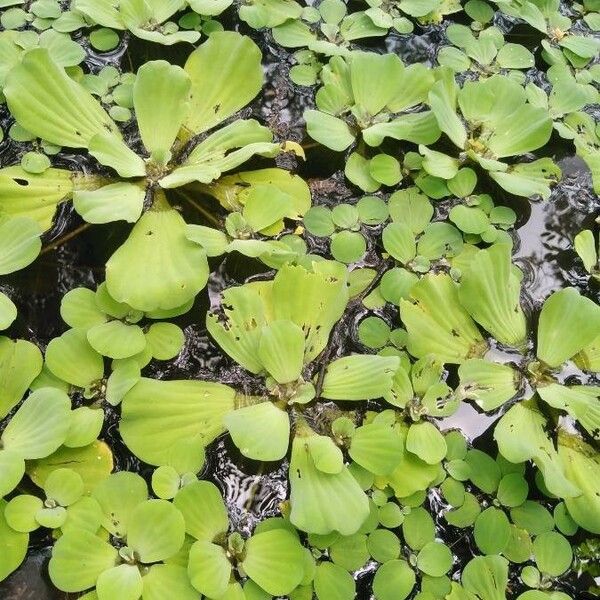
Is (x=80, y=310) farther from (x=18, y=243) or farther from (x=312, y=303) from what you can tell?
(x=312, y=303)

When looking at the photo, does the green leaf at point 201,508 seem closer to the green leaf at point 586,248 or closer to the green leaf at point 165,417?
the green leaf at point 165,417

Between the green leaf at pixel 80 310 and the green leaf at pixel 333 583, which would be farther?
the green leaf at pixel 80 310

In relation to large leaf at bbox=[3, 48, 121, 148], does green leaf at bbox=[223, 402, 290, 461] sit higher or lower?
lower

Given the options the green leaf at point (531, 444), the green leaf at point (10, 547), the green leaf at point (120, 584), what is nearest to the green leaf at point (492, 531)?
the green leaf at point (531, 444)

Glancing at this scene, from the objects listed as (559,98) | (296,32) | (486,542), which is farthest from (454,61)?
(486,542)

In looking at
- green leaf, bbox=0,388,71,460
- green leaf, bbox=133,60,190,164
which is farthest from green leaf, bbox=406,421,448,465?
green leaf, bbox=133,60,190,164

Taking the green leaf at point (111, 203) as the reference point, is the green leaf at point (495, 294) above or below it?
below

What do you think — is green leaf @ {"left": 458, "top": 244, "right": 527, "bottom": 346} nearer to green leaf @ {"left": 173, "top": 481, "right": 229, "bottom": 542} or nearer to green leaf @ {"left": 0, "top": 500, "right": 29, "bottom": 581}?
green leaf @ {"left": 173, "top": 481, "right": 229, "bottom": 542}

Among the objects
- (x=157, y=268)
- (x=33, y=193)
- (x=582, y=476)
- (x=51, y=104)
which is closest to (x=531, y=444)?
(x=582, y=476)
